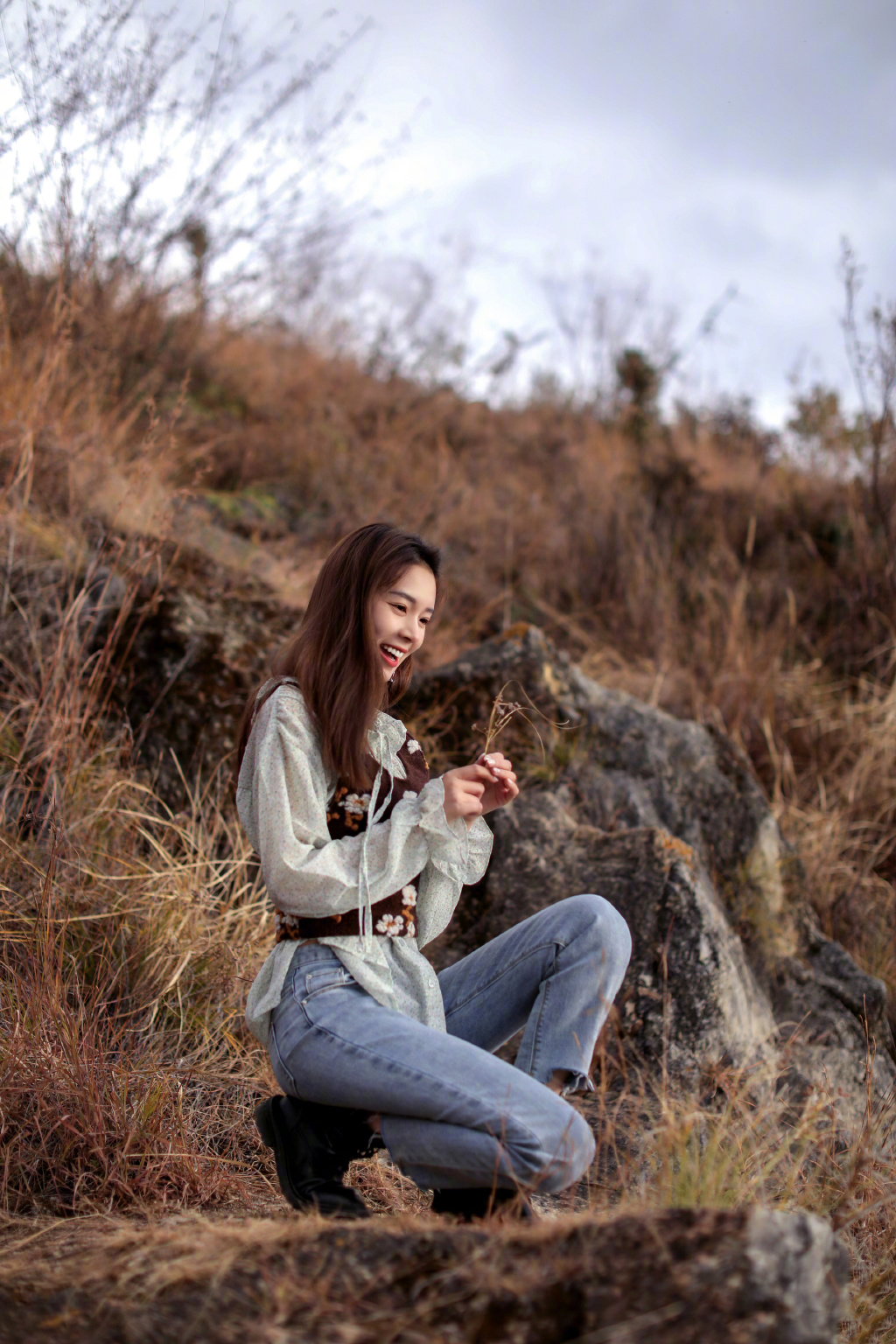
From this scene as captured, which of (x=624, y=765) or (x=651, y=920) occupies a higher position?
(x=624, y=765)

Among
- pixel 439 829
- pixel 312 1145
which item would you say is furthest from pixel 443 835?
pixel 312 1145

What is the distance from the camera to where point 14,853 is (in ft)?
8.62

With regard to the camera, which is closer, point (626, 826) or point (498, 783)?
point (498, 783)

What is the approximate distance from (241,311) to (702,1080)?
511 cm

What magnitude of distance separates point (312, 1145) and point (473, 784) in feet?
2.34

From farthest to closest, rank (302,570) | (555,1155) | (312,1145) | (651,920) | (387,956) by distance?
(302,570)
(651,920)
(387,956)
(312,1145)
(555,1155)

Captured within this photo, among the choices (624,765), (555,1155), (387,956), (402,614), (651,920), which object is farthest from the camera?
(624,765)

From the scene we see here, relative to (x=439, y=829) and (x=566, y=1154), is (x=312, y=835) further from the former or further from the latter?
(x=566, y=1154)

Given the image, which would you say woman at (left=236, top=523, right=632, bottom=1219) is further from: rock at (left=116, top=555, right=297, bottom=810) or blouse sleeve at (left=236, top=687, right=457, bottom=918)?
rock at (left=116, top=555, right=297, bottom=810)

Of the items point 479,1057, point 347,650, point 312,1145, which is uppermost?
point 347,650

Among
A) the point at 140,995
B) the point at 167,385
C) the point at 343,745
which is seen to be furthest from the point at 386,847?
the point at 167,385

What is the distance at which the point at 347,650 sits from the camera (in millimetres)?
1957

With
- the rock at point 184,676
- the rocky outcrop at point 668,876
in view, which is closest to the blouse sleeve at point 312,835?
the rocky outcrop at point 668,876

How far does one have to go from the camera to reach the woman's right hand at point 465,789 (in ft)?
5.91
